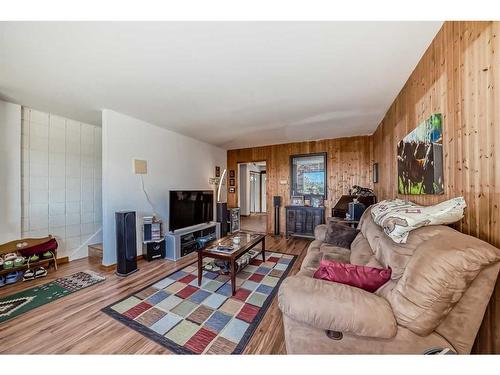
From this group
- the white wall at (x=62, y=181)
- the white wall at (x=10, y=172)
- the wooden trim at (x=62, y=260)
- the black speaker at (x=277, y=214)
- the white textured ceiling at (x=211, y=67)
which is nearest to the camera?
the white textured ceiling at (x=211, y=67)

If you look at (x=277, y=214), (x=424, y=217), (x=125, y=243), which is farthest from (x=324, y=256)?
(x=277, y=214)

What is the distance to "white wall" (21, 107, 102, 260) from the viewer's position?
2.88 metres

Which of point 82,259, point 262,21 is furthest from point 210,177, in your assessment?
point 262,21

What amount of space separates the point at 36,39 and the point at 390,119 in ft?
12.9

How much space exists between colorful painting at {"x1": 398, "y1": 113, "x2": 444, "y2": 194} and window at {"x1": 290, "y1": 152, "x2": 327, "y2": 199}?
2424 mm

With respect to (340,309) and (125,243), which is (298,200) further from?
(340,309)

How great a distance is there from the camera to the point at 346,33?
1436mm

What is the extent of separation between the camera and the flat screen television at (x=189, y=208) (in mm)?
3411

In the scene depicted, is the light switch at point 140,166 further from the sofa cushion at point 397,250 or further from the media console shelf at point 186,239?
the sofa cushion at point 397,250

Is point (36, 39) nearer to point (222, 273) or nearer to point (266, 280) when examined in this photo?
point (222, 273)

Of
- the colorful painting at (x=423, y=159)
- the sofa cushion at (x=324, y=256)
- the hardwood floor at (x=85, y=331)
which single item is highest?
the colorful painting at (x=423, y=159)

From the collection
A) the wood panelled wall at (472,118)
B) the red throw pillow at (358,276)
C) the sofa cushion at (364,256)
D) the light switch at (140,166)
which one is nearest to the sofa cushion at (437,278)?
the red throw pillow at (358,276)

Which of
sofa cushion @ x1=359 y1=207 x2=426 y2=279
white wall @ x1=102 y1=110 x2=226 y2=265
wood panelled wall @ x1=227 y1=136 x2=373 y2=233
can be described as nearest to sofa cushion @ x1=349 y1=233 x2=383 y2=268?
sofa cushion @ x1=359 y1=207 x2=426 y2=279
